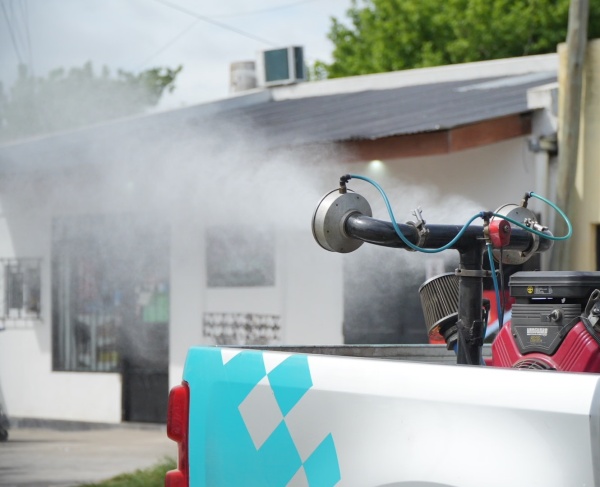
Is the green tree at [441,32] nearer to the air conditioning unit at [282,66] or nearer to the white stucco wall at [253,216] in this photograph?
the air conditioning unit at [282,66]

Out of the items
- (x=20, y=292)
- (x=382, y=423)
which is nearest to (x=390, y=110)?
(x=20, y=292)

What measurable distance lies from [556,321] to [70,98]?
26.2 metres

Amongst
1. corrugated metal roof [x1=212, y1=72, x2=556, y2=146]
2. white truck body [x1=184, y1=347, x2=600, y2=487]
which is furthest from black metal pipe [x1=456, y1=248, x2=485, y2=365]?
corrugated metal roof [x1=212, y1=72, x2=556, y2=146]

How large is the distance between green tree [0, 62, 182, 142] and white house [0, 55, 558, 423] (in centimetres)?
210

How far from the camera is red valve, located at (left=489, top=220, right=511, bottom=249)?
3.87 metres

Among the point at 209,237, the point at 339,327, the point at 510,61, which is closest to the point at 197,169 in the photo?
the point at 209,237

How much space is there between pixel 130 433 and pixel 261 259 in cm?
252

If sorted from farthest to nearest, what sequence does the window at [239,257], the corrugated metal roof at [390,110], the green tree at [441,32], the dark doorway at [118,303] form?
1. the green tree at [441,32]
2. the dark doorway at [118,303]
3. the window at [239,257]
4. the corrugated metal roof at [390,110]

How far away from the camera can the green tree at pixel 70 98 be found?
21766 millimetres

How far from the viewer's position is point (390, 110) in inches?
514

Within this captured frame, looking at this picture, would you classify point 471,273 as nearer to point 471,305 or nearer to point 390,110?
point 471,305

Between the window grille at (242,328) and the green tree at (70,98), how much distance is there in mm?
4128

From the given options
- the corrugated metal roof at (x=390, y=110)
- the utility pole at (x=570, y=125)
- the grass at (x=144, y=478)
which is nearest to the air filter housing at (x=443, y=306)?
the grass at (x=144, y=478)

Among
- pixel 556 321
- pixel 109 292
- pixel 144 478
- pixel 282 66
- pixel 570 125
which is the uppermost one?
pixel 282 66
